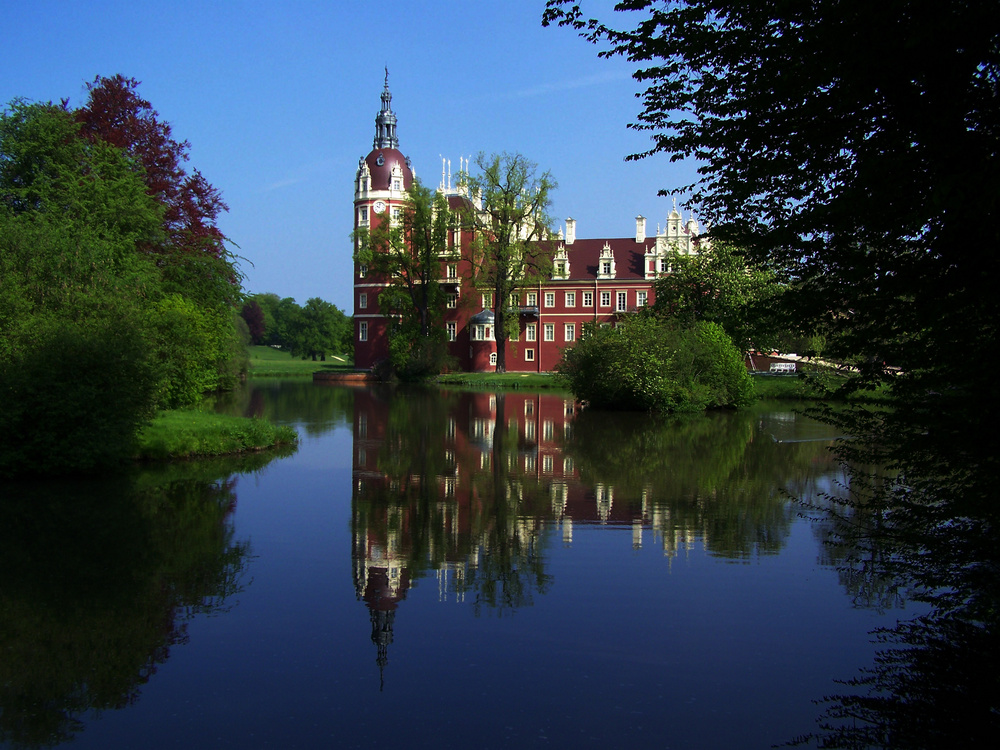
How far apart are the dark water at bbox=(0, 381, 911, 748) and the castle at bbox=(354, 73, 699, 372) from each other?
50.4 metres

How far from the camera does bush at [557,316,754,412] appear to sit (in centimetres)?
3097

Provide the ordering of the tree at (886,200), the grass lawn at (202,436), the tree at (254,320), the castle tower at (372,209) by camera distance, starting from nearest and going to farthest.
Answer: the tree at (886,200) → the grass lawn at (202,436) → the castle tower at (372,209) → the tree at (254,320)

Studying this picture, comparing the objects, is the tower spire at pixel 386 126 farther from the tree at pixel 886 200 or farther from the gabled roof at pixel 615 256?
the tree at pixel 886 200

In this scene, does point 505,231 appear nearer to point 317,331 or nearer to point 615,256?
point 615,256

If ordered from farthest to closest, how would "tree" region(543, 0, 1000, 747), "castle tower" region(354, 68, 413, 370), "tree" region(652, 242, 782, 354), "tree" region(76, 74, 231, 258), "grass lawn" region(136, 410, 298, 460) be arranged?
"castle tower" region(354, 68, 413, 370) → "tree" region(652, 242, 782, 354) → "tree" region(76, 74, 231, 258) → "grass lawn" region(136, 410, 298, 460) → "tree" region(543, 0, 1000, 747)

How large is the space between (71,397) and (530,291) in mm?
55695

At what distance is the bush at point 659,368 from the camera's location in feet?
102

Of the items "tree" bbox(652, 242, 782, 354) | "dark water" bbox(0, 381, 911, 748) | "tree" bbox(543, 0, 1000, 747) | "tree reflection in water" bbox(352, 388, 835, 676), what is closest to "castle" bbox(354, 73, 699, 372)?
"tree" bbox(652, 242, 782, 354)

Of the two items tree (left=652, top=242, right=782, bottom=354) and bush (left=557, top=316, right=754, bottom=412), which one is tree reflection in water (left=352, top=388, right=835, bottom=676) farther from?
tree (left=652, top=242, right=782, bottom=354)

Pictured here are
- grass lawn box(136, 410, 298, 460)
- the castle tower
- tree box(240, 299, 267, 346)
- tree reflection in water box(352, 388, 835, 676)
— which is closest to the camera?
tree reflection in water box(352, 388, 835, 676)

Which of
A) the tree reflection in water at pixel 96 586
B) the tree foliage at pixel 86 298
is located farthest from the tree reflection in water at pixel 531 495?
the tree foliage at pixel 86 298

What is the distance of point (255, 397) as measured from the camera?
131ft

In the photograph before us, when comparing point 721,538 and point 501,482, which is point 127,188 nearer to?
point 501,482

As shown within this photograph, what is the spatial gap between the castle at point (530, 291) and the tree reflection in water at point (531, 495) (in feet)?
131
